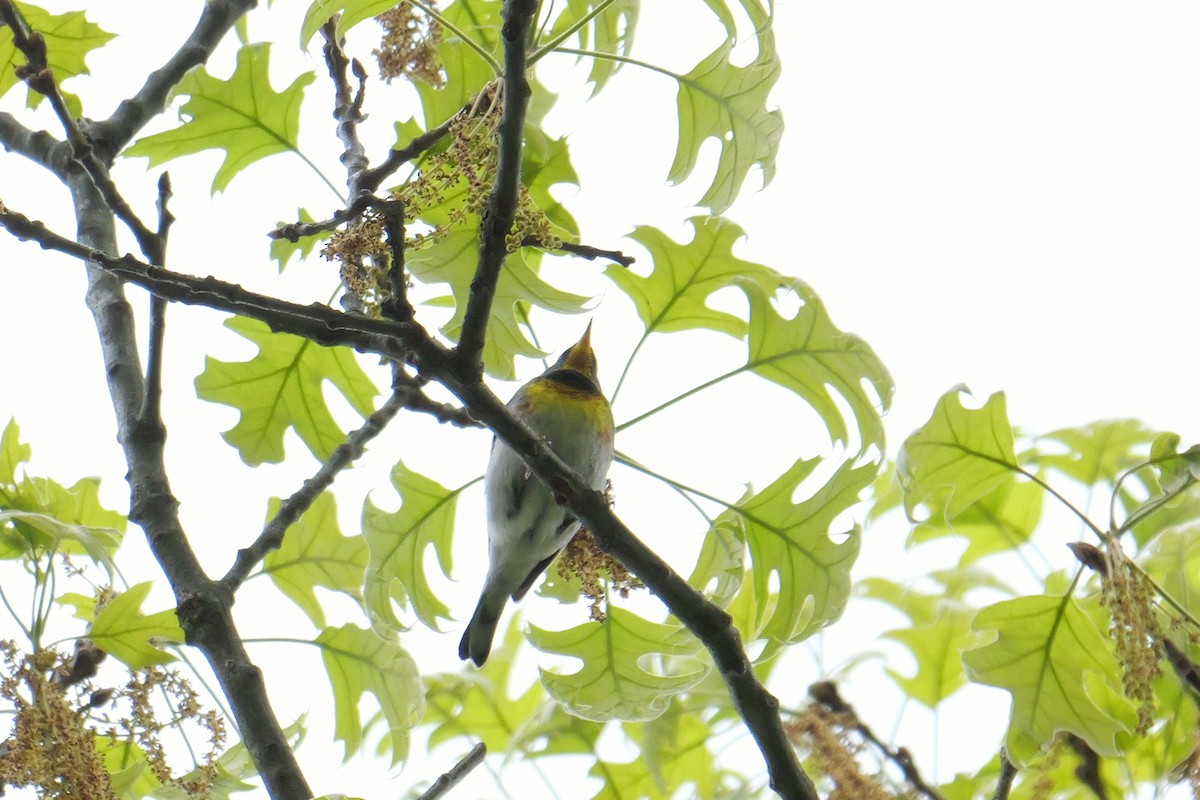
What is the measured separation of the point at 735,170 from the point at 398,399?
2.14 ft

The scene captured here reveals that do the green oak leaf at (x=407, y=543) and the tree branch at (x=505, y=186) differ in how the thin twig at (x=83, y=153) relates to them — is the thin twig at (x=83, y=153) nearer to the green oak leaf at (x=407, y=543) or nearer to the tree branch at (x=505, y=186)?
the tree branch at (x=505, y=186)

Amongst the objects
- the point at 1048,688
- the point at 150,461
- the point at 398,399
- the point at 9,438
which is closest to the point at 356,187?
the point at 398,399

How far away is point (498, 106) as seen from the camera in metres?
1.43

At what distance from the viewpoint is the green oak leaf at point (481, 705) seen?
256 cm

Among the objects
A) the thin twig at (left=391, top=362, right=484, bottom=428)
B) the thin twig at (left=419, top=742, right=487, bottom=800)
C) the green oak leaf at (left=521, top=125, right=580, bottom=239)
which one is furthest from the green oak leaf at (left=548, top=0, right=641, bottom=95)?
the thin twig at (left=419, top=742, right=487, bottom=800)

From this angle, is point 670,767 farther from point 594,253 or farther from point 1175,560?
point 594,253

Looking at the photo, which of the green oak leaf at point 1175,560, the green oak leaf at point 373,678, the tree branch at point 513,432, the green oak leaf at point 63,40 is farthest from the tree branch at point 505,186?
the green oak leaf at point 63,40

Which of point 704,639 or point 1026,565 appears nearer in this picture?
point 704,639

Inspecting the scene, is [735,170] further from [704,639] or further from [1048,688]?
[1048,688]

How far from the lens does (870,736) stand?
76.7 inches

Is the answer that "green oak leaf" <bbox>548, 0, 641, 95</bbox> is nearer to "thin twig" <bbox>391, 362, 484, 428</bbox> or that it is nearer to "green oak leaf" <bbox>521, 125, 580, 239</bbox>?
"green oak leaf" <bbox>521, 125, 580, 239</bbox>

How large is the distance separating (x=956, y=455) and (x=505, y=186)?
1009 mm

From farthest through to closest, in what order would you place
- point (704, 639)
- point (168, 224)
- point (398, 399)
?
point (398, 399) < point (704, 639) < point (168, 224)

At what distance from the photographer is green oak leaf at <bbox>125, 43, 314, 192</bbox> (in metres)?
2.14
